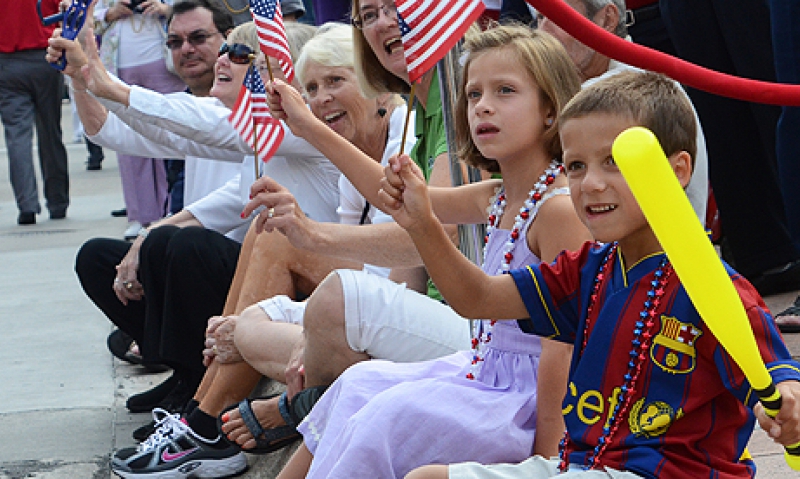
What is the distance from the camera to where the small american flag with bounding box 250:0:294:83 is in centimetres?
302

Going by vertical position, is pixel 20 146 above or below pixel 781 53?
below

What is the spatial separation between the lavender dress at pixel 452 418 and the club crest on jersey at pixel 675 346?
51 cm

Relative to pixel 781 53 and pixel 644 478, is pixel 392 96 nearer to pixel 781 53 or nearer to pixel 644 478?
pixel 781 53

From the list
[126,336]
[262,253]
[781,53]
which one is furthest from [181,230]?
[781,53]

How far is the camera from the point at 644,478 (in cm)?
184

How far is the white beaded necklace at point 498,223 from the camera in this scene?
7.72 ft

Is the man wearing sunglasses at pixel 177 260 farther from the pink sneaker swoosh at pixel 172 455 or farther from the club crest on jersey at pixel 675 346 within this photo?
the club crest on jersey at pixel 675 346

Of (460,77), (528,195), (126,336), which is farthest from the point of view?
(126,336)

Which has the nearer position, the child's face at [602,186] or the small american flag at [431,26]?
the child's face at [602,186]

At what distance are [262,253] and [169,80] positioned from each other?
149 inches

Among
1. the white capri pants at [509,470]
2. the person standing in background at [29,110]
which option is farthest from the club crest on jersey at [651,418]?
the person standing in background at [29,110]

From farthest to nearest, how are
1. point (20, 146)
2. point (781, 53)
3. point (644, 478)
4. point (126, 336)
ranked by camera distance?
point (20, 146)
point (126, 336)
point (781, 53)
point (644, 478)

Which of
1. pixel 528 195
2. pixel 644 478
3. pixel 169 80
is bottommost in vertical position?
pixel 169 80

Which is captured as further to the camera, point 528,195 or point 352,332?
point 352,332
